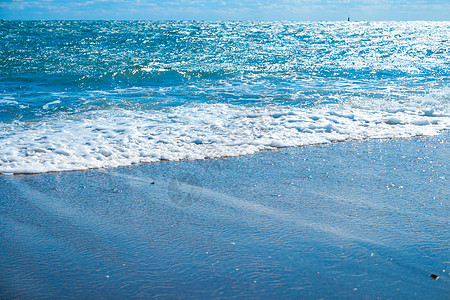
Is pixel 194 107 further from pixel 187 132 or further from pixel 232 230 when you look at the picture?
pixel 232 230

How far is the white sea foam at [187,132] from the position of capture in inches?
199

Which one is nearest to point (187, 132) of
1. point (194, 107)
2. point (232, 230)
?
point (194, 107)

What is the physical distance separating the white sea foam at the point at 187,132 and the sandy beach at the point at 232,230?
1.35 feet

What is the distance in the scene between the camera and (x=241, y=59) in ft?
59.8

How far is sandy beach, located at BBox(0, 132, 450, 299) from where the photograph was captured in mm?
2420

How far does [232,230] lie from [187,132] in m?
3.20

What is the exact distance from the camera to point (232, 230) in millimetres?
3127

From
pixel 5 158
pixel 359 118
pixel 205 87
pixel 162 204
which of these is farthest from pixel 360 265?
pixel 205 87

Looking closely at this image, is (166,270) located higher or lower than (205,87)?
lower

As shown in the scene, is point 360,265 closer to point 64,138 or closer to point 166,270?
point 166,270

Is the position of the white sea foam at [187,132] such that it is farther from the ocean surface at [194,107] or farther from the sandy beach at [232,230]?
the sandy beach at [232,230]

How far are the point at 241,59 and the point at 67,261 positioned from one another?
16.3m

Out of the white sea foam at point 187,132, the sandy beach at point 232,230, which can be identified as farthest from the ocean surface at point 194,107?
the sandy beach at point 232,230

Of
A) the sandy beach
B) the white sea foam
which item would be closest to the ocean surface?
the white sea foam
